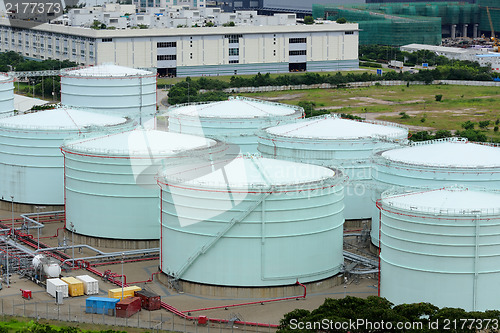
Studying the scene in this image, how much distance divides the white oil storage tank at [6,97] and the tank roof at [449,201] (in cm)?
4756

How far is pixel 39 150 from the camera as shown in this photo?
248 ft

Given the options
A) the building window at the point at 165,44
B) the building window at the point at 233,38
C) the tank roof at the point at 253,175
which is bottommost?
the tank roof at the point at 253,175

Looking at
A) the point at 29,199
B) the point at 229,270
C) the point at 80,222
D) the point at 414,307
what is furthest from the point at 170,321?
the point at 29,199

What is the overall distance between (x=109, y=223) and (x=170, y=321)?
625 inches

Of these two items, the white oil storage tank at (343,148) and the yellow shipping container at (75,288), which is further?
the white oil storage tank at (343,148)

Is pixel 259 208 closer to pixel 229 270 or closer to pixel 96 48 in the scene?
pixel 229 270

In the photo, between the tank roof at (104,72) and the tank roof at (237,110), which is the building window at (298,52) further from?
the tank roof at (237,110)

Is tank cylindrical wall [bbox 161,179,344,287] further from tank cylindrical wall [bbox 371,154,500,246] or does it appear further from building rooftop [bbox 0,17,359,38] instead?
building rooftop [bbox 0,17,359,38]

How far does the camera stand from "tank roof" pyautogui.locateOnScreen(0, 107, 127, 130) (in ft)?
248

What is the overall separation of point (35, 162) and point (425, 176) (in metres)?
31.0

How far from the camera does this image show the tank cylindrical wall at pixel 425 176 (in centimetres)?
6089

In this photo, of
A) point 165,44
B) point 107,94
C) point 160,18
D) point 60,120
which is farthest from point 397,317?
point 160,18

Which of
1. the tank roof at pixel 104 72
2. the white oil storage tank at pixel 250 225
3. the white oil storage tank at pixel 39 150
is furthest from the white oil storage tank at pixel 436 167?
the tank roof at pixel 104 72

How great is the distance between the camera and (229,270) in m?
55.6
